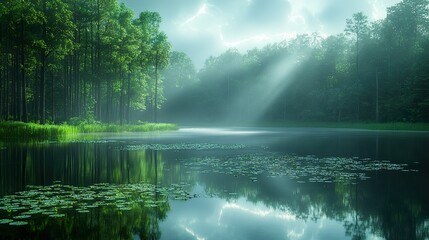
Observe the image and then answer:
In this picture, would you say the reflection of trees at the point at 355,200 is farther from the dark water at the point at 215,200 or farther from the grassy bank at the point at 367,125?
the grassy bank at the point at 367,125

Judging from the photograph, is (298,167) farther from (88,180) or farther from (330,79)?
(330,79)

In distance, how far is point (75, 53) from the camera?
58.3m

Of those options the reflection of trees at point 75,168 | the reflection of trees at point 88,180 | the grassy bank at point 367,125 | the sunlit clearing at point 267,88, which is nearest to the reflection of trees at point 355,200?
the reflection of trees at point 88,180

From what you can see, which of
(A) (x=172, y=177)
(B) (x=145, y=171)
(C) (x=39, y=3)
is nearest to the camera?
(A) (x=172, y=177)

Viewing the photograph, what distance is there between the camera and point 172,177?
16.6 meters

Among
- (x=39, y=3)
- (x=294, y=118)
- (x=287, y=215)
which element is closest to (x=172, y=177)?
(x=287, y=215)

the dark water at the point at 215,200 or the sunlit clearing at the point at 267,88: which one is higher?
the sunlit clearing at the point at 267,88

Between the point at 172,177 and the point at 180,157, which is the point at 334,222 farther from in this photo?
the point at 180,157

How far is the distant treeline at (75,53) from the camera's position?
4378cm

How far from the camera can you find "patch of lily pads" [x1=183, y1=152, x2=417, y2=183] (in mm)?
16875

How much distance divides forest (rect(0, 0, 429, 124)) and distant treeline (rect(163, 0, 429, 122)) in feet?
0.91

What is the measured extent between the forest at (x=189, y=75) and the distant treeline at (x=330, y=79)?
28 cm

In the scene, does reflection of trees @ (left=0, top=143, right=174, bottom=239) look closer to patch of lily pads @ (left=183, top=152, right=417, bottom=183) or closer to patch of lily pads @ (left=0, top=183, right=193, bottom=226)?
patch of lily pads @ (left=0, top=183, right=193, bottom=226)

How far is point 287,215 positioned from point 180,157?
49.1 ft
